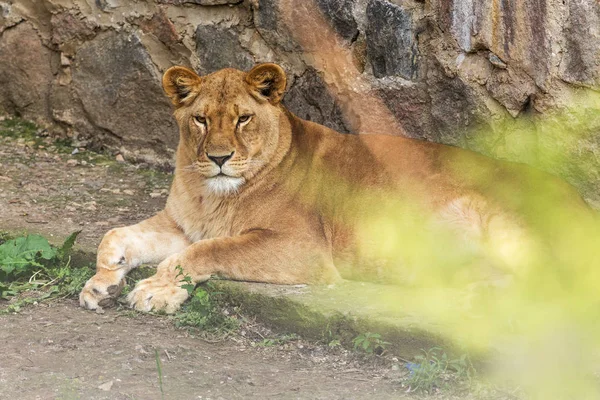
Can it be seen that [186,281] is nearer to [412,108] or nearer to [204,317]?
[204,317]

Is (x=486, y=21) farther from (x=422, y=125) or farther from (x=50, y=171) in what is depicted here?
(x=50, y=171)

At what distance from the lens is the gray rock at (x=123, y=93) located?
20.1 ft

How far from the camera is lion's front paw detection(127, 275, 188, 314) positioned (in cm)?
442

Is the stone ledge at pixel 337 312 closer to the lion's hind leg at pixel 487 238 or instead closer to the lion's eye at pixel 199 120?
the lion's hind leg at pixel 487 238

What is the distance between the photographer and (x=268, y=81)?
188 inches

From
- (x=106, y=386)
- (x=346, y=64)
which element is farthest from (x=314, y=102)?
(x=106, y=386)

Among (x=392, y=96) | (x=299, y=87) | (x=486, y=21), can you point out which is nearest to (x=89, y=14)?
(x=299, y=87)

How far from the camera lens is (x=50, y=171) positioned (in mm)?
6176

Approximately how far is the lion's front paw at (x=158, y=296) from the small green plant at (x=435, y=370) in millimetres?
1132

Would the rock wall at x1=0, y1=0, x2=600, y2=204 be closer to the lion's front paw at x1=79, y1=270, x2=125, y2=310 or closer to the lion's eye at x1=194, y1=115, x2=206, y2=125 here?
the lion's eye at x1=194, y1=115, x2=206, y2=125

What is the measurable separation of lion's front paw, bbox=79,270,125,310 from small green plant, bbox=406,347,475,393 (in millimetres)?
1445

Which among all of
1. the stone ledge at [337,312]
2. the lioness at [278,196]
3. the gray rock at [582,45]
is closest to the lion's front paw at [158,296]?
the lioness at [278,196]

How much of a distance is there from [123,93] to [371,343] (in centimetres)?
291

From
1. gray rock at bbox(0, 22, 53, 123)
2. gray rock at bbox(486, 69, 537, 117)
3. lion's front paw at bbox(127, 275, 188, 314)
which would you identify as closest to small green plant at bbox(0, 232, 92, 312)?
lion's front paw at bbox(127, 275, 188, 314)
